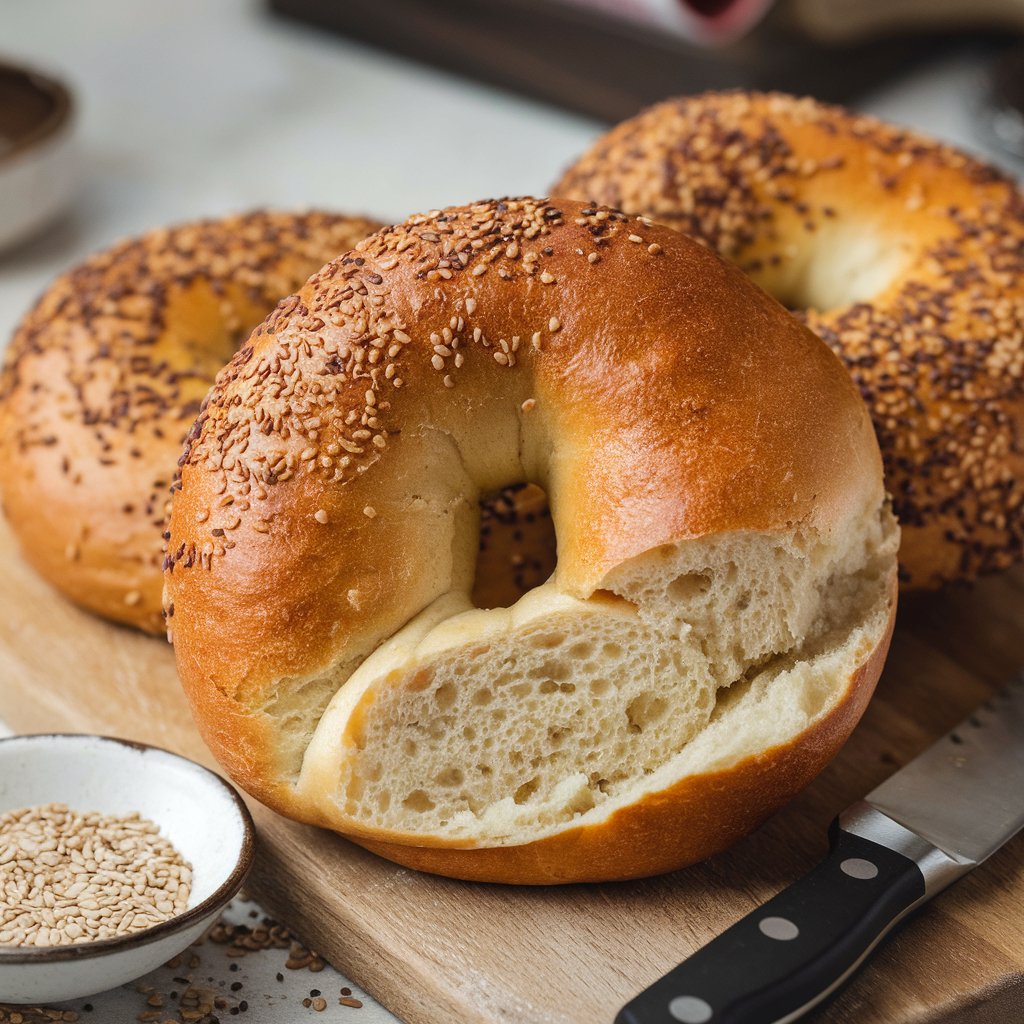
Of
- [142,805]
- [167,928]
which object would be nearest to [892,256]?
[142,805]

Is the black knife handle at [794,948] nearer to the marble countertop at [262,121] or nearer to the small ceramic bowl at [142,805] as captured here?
the small ceramic bowl at [142,805]

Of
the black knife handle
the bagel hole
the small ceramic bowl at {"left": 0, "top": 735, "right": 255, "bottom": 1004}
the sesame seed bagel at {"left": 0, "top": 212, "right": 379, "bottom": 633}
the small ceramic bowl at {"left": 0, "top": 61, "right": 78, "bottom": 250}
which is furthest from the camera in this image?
the small ceramic bowl at {"left": 0, "top": 61, "right": 78, "bottom": 250}

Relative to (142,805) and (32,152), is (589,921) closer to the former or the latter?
(142,805)

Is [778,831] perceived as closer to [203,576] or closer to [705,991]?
[705,991]

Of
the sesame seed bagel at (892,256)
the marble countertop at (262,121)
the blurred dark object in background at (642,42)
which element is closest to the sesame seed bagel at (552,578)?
the sesame seed bagel at (892,256)

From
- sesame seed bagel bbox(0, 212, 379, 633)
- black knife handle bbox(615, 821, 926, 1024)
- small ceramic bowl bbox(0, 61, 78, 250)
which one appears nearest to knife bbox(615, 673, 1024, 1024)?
black knife handle bbox(615, 821, 926, 1024)

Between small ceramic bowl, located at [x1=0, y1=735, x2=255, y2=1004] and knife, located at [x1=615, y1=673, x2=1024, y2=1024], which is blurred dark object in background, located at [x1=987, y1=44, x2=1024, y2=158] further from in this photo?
small ceramic bowl, located at [x1=0, y1=735, x2=255, y2=1004]
